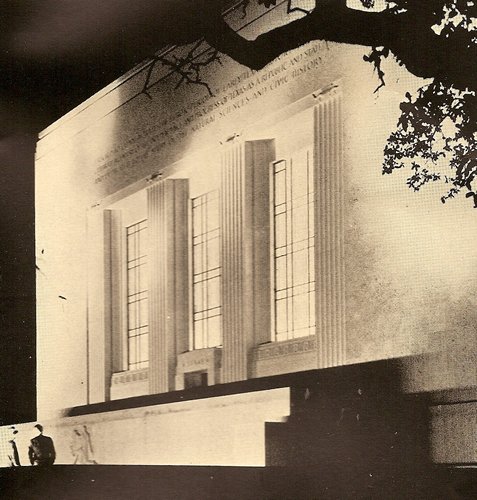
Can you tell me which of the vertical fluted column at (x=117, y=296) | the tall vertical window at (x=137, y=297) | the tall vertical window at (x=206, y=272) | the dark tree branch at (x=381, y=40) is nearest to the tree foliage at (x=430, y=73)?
the dark tree branch at (x=381, y=40)

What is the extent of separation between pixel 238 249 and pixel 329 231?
837mm

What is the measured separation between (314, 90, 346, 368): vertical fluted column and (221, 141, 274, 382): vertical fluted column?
54cm

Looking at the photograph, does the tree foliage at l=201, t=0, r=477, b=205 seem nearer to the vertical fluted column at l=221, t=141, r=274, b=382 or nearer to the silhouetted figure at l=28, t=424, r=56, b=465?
the vertical fluted column at l=221, t=141, r=274, b=382

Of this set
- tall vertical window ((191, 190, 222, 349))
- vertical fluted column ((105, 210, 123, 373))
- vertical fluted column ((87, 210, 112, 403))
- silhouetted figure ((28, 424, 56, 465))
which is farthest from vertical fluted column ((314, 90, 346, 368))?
silhouetted figure ((28, 424, 56, 465))

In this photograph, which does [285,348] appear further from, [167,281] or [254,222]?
[167,281]

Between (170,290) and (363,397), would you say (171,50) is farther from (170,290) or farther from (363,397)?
(363,397)

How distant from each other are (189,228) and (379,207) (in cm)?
192

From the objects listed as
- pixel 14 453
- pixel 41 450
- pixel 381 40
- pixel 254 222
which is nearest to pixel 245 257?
pixel 254 222

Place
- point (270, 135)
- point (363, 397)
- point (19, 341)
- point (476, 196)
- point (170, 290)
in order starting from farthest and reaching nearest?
point (19, 341)
point (170, 290)
point (270, 135)
point (363, 397)
point (476, 196)

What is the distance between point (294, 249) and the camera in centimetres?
611

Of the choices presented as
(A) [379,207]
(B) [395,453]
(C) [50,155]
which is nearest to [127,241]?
(C) [50,155]

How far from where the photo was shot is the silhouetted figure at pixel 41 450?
7.67 m

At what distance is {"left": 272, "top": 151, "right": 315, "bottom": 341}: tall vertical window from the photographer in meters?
6.00

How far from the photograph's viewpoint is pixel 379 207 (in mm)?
5453
